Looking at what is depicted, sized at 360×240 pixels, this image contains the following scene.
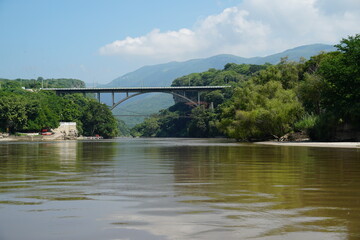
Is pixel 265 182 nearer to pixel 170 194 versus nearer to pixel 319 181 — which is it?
pixel 319 181

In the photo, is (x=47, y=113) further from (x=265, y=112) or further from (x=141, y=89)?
(x=265, y=112)

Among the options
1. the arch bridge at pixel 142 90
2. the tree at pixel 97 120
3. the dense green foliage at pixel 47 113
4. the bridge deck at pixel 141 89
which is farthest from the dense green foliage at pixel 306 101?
the tree at pixel 97 120

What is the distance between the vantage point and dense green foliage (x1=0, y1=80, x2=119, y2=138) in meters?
123

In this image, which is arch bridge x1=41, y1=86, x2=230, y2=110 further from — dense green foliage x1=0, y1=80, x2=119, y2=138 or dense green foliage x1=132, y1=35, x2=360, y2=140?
dense green foliage x1=132, y1=35, x2=360, y2=140

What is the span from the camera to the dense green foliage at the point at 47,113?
122812mm

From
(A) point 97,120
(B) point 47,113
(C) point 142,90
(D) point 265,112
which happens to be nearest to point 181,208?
(D) point 265,112

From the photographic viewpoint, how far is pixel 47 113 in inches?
5221

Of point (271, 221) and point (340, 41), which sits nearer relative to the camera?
point (271, 221)

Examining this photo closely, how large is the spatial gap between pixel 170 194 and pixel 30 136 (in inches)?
4521

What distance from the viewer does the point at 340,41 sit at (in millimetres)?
60469

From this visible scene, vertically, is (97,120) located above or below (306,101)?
above

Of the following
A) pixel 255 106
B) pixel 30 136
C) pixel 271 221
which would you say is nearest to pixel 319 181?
pixel 271 221

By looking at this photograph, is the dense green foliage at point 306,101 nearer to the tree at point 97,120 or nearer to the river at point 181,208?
the river at point 181,208

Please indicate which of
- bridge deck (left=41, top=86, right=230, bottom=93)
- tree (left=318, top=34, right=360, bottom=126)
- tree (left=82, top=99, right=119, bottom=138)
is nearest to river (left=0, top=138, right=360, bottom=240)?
tree (left=318, top=34, right=360, bottom=126)
